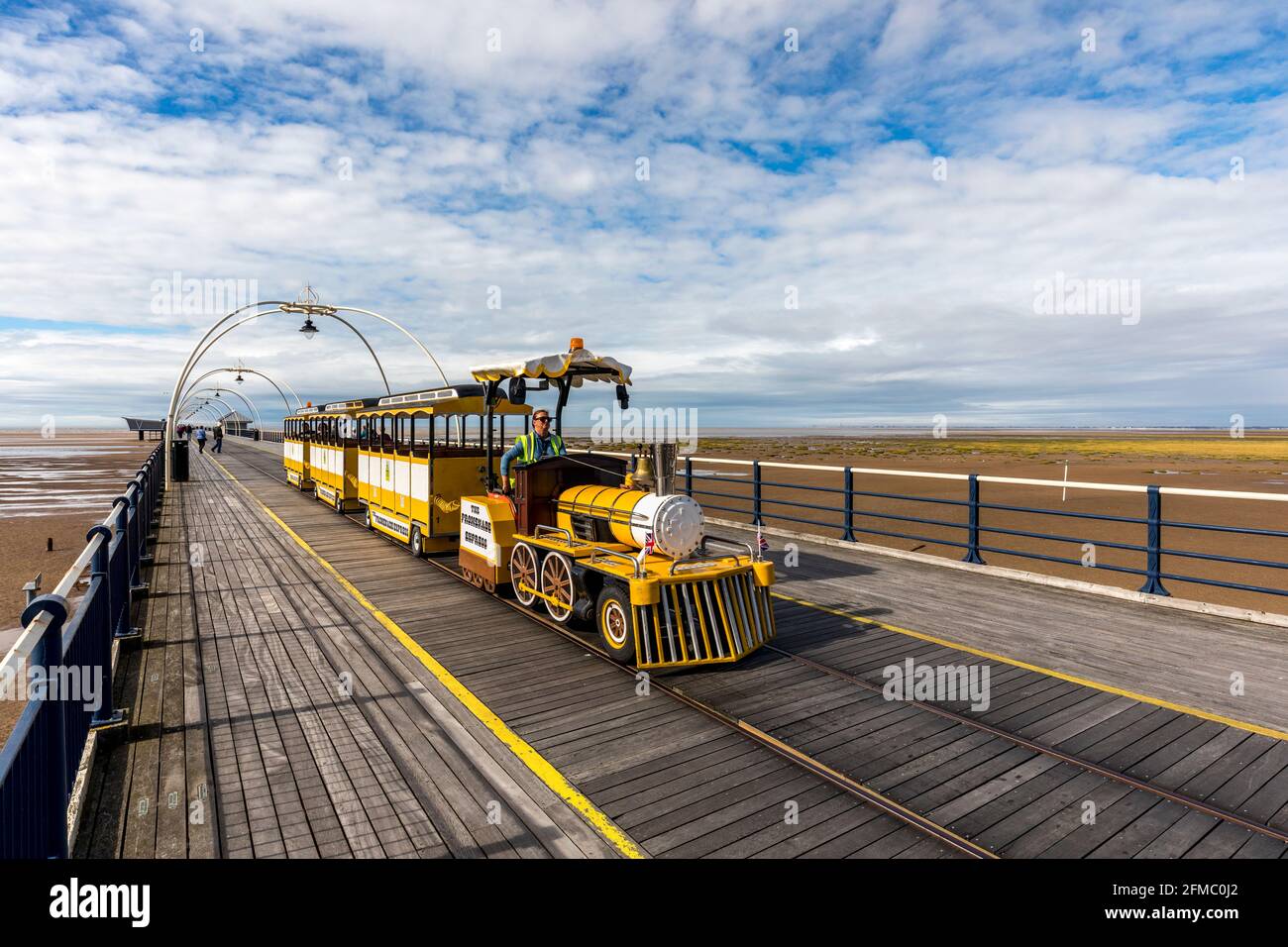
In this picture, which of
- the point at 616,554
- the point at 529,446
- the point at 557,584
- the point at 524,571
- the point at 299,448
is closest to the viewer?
the point at 616,554

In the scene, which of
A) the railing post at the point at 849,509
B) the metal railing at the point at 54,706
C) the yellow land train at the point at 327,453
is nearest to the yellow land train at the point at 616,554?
the metal railing at the point at 54,706

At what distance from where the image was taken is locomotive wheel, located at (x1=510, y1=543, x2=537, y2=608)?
24.8 feet

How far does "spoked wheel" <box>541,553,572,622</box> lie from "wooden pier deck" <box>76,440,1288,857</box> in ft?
1.10

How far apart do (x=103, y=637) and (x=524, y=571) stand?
3.85 m

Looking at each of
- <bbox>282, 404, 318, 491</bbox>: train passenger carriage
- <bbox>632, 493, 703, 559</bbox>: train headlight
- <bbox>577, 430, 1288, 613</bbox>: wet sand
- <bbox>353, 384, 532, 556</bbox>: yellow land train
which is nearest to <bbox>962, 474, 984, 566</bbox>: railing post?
<bbox>577, 430, 1288, 613</bbox>: wet sand

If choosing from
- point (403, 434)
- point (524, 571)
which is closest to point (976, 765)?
point (524, 571)

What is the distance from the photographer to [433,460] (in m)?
10.7

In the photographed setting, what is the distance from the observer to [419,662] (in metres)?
6.09

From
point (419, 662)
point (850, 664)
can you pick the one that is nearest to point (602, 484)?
point (419, 662)

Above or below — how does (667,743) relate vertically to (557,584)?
below

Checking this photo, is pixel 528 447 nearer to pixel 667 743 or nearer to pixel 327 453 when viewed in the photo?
pixel 667 743
